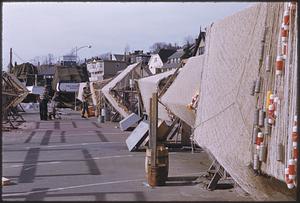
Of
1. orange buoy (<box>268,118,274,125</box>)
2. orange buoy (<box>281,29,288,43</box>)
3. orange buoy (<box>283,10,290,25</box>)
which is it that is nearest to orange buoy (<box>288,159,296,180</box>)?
orange buoy (<box>268,118,274,125</box>)

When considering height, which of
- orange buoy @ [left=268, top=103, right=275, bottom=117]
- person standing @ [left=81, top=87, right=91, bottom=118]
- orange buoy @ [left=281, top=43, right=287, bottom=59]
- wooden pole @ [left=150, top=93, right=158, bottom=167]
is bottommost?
person standing @ [left=81, top=87, right=91, bottom=118]

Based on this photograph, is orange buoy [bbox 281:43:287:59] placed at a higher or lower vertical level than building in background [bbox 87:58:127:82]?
higher

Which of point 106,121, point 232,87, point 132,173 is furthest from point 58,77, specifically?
point 232,87

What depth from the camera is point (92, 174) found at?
12117 millimetres

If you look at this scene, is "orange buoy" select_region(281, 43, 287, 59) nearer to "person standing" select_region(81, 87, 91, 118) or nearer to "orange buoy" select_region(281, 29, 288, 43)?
"orange buoy" select_region(281, 29, 288, 43)

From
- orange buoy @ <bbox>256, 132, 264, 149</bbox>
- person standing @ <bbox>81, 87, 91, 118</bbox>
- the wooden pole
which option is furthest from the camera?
person standing @ <bbox>81, 87, 91, 118</bbox>

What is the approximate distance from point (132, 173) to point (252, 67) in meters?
6.13

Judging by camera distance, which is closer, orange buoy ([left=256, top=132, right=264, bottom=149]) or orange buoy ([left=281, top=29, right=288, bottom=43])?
orange buoy ([left=281, top=29, right=288, bottom=43])

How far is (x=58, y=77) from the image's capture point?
6750 centimetres

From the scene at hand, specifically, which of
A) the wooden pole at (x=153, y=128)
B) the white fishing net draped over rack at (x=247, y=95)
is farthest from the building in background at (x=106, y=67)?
the white fishing net draped over rack at (x=247, y=95)

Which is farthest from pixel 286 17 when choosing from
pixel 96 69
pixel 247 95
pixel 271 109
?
pixel 96 69

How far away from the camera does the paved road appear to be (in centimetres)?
959

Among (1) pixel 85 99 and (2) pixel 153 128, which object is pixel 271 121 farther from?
(1) pixel 85 99

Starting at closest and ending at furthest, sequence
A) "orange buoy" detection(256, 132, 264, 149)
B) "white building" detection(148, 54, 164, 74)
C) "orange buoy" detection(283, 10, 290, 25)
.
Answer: "orange buoy" detection(283, 10, 290, 25)
"orange buoy" detection(256, 132, 264, 149)
"white building" detection(148, 54, 164, 74)
